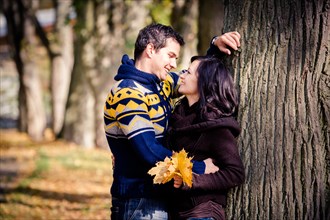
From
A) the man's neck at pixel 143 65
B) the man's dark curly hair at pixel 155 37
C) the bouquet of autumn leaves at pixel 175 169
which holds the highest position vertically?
the man's dark curly hair at pixel 155 37

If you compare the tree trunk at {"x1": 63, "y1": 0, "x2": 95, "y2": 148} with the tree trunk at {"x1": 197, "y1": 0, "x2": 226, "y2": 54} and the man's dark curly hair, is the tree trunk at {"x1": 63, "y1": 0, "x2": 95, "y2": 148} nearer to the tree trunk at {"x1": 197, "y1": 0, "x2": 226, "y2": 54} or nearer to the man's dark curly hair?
the tree trunk at {"x1": 197, "y1": 0, "x2": 226, "y2": 54}

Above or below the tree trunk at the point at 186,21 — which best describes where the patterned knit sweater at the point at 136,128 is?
Answer: below

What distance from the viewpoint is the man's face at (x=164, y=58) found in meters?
4.32

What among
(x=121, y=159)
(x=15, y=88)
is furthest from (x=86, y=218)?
(x=15, y=88)

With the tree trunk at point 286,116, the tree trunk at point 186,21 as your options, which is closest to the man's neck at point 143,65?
the tree trunk at point 286,116

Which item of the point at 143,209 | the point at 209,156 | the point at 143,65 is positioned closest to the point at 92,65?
the point at 143,65

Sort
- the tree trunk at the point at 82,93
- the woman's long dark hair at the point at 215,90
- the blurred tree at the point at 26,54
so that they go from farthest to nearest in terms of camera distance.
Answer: the blurred tree at the point at 26,54 → the tree trunk at the point at 82,93 → the woman's long dark hair at the point at 215,90

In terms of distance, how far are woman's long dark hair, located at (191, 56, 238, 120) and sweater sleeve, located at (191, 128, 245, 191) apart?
0.52 ft

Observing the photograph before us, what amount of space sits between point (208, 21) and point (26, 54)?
44.5 feet

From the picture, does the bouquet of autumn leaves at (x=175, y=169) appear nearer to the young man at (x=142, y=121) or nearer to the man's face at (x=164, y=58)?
the young man at (x=142, y=121)

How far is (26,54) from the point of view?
70.5 feet

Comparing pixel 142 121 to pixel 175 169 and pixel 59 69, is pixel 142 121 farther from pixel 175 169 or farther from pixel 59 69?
pixel 59 69

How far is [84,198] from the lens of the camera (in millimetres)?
12039

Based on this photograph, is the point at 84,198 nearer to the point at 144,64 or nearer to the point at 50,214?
the point at 50,214
